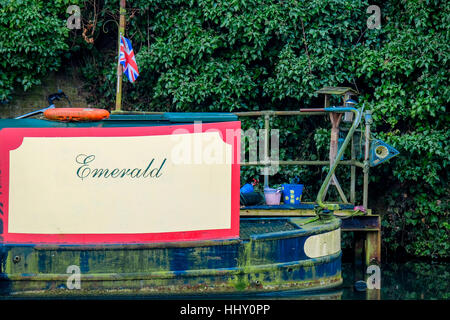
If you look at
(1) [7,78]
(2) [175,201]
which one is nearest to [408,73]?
(2) [175,201]

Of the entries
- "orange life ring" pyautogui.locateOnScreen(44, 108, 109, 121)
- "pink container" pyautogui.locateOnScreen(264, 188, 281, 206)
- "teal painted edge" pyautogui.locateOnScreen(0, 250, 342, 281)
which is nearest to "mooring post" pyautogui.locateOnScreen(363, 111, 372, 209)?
"pink container" pyautogui.locateOnScreen(264, 188, 281, 206)

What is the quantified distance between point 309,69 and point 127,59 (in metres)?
3.08

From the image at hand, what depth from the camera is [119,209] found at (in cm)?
612

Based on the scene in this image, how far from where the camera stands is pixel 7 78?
35.1 feet

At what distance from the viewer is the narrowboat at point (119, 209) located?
6.06 metres

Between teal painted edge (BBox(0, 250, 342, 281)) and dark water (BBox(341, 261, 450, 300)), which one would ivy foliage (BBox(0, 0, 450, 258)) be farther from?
teal painted edge (BBox(0, 250, 342, 281))

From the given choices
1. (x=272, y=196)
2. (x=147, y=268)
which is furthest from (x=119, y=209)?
(x=272, y=196)

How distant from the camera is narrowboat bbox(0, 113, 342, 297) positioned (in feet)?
19.9

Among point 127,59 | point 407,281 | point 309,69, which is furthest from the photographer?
point 309,69

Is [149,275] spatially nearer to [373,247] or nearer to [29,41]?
[373,247]

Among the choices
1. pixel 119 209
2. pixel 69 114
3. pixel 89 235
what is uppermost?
pixel 69 114

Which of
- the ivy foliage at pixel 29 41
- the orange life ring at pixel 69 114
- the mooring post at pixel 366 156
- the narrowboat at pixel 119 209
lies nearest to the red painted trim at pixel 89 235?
the narrowboat at pixel 119 209

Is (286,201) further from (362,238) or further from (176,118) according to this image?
(176,118)

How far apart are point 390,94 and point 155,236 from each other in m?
5.43
